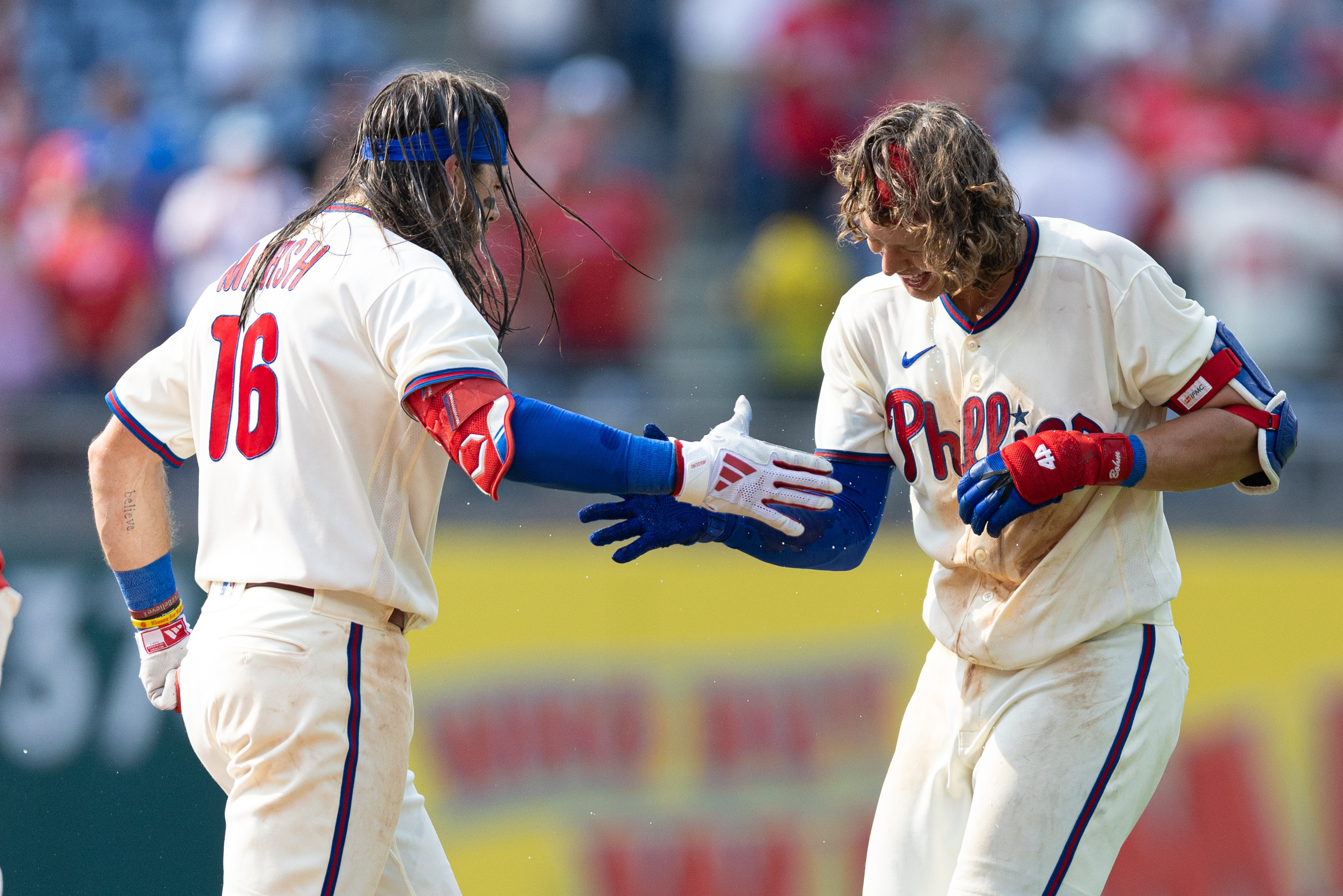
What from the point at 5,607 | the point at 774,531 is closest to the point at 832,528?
the point at 774,531

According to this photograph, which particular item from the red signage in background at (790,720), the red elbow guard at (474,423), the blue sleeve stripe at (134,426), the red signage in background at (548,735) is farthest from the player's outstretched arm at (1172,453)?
the red signage in background at (548,735)

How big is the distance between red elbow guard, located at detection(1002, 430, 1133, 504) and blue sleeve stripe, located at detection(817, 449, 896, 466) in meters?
0.50

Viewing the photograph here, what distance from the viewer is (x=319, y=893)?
10.2 ft

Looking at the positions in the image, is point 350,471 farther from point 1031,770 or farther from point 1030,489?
point 1031,770

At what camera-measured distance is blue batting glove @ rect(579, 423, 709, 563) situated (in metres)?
3.62

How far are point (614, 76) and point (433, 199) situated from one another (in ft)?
19.2

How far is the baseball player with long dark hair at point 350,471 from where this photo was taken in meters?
3.09

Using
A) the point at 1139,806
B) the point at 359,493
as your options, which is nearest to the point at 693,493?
the point at 359,493

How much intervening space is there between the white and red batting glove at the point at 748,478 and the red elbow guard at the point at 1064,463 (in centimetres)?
40

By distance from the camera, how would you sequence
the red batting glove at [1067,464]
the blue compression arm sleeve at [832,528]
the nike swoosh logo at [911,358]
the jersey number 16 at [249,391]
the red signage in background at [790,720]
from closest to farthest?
the jersey number 16 at [249,391] → the red batting glove at [1067,464] → the nike swoosh logo at [911,358] → the blue compression arm sleeve at [832,528] → the red signage in background at [790,720]

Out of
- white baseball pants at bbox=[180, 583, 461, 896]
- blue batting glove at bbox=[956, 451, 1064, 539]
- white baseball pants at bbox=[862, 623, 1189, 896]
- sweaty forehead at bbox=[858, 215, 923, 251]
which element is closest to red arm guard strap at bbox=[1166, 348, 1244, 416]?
blue batting glove at bbox=[956, 451, 1064, 539]

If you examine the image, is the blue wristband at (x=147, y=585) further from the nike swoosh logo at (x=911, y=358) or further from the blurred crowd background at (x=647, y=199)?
the blurred crowd background at (x=647, y=199)

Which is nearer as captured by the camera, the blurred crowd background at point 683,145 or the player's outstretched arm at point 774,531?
the player's outstretched arm at point 774,531

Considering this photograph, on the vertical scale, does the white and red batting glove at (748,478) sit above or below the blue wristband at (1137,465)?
below
